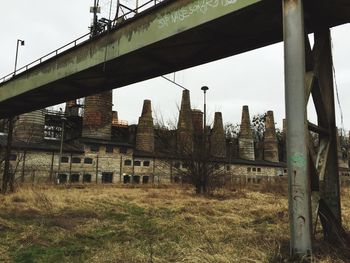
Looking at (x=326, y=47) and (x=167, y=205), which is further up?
(x=326, y=47)

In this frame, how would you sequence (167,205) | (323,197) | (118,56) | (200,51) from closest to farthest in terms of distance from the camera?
(323,197)
(200,51)
(118,56)
(167,205)

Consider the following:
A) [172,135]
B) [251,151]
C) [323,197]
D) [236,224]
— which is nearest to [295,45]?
[323,197]

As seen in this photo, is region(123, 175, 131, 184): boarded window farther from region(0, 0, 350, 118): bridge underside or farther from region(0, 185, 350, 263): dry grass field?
region(0, 0, 350, 118): bridge underside

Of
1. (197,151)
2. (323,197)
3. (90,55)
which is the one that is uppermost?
(90,55)

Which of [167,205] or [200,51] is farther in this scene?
[167,205]

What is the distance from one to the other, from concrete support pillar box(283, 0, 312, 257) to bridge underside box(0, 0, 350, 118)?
59 centimetres

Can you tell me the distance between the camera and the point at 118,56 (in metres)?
8.99

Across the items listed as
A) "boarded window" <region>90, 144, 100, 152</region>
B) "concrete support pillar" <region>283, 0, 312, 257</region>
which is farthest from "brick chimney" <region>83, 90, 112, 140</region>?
"concrete support pillar" <region>283, 0, 312, 257</region>

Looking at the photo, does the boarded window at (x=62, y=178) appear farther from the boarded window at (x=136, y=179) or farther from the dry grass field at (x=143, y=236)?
the dry grass field at (x=143, y=236)

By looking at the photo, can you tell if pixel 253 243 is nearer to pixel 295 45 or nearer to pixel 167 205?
pixel 295 45

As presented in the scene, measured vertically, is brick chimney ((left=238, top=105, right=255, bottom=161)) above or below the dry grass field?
above

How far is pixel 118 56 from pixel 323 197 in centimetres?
552

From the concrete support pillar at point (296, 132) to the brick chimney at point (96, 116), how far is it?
40.4 m

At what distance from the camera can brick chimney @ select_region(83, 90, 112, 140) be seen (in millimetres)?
44625
